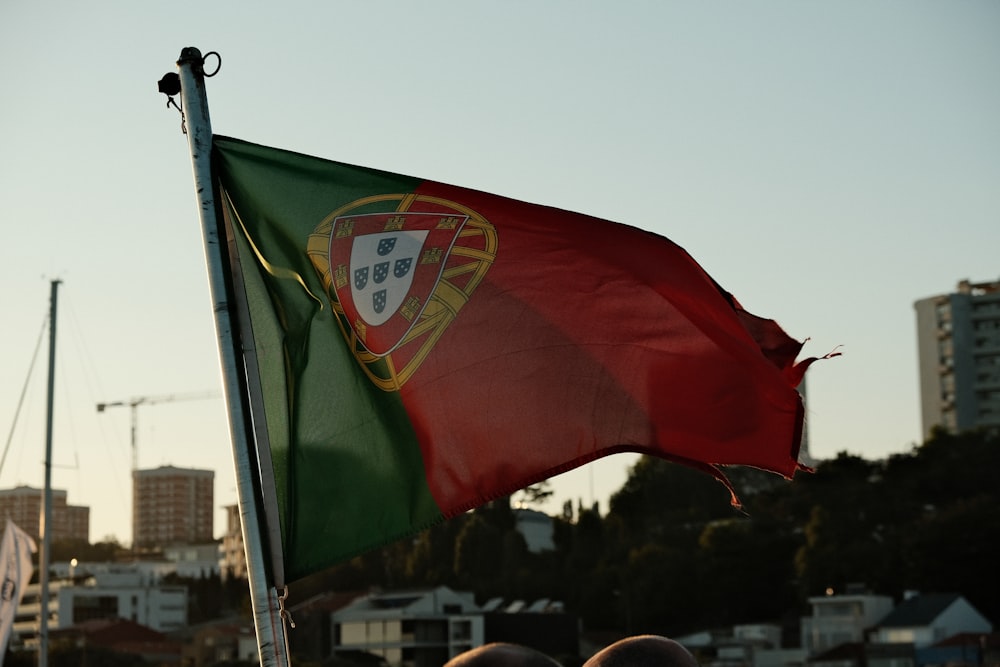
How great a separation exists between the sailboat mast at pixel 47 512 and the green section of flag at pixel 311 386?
2125 cm

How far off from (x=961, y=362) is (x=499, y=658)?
120645mm

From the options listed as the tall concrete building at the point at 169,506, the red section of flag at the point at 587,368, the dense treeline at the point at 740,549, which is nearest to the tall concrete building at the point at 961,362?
the dense treeline at the point at 740,549

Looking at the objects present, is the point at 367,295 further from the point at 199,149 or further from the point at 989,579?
the point at 989,579

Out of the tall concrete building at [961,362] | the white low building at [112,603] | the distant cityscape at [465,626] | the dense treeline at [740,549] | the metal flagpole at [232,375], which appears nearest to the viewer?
the metal flagpole at [232,375]

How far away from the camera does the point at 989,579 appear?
7475cm

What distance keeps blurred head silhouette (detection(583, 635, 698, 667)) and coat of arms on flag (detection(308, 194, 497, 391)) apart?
1958 millimetres

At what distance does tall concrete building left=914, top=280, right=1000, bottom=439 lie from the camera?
11825cm

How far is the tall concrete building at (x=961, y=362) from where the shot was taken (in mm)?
118250

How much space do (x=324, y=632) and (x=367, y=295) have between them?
238 ft

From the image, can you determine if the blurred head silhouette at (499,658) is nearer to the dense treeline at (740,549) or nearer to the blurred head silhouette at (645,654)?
the blurred head silhouette at (645,654)

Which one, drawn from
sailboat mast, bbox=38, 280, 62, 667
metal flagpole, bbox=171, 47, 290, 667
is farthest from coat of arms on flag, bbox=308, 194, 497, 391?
sailboat mast, bbox=38, 280, 62, 667

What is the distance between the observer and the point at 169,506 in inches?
7426

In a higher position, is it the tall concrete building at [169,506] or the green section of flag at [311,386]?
the tall concrete building at [169,506]

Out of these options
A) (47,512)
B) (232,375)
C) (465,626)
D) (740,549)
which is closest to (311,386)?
(232,375)
